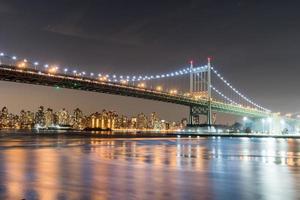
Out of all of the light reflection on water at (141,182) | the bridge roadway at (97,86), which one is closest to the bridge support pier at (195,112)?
the bridge roadway at (97,86)

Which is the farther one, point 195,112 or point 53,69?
point 195,112

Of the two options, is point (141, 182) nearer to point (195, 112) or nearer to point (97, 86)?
point (97, 86)

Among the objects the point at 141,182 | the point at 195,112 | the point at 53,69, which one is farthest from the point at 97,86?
the point at 141,182

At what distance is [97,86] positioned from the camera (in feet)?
294

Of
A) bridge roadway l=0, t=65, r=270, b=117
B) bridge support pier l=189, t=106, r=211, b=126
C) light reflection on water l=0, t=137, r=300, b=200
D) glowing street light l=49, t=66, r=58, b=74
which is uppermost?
glowing street light l=49, t=66, r=58, b=74

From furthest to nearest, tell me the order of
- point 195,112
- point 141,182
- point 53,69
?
point 195,112 → point 53,69 → point 141,182

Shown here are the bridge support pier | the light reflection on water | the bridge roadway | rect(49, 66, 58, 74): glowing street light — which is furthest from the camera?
the bridge support pier

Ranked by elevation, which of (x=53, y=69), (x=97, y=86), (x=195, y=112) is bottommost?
(x=195, y=112)

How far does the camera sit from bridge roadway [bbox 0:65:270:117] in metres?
75.6

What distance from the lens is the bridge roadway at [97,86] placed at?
75.6 m

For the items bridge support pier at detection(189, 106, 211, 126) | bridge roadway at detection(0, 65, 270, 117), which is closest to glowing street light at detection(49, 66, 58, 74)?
bridge roadway at detection(0, 65, 270, 117)

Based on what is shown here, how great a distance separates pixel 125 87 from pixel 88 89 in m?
7.56

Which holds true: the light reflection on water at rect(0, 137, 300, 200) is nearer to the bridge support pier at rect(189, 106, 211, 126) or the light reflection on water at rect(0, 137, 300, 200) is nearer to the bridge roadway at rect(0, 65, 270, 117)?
the bridge roadway at rect(0, 65, 270, 117)

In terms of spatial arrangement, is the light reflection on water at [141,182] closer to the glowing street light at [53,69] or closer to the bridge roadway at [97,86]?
the bridge roadway at [97,86]
